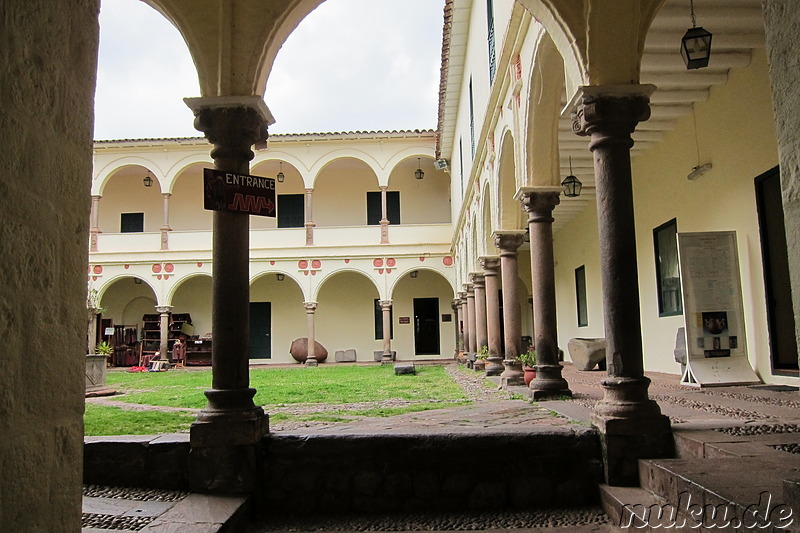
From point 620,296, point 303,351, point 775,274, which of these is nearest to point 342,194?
point 303,351

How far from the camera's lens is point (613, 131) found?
4.74m

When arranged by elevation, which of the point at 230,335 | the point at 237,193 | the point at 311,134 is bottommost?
the point at 230,335

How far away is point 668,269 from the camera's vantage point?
11.1 m

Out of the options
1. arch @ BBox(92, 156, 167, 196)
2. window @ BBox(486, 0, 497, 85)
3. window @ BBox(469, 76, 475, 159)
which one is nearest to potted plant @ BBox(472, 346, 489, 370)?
window @ BBox(469, 76, 475, 159)

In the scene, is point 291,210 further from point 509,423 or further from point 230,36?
point 509,423

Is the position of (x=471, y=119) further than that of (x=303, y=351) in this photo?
No

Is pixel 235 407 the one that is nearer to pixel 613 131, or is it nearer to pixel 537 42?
pixel 613 131

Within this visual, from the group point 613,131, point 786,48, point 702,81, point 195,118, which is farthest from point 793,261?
point 702,81

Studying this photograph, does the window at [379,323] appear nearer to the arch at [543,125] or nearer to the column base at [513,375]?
the column base at [513,375]

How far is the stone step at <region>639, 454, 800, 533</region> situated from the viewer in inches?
103

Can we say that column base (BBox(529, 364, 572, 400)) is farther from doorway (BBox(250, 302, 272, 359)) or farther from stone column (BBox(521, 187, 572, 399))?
doorway (BBox(250, 302, 272, 359))

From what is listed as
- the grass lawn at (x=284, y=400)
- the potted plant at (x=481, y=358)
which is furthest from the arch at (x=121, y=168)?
the potted plant at (x=481, y=358)

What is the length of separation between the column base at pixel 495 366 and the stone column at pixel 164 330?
14.1m

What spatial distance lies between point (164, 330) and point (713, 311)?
64.0 ft
